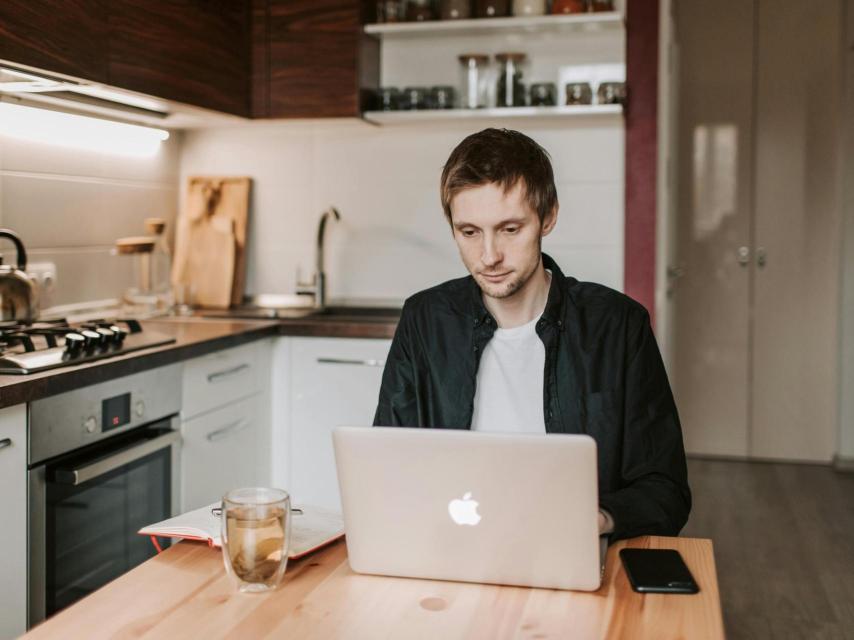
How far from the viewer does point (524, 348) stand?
1.81 metres

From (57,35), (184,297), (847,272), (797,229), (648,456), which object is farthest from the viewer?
(797,229)

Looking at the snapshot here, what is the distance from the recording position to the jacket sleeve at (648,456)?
1485mm

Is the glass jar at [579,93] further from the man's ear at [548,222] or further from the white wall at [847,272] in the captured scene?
the white wall at [847,272]

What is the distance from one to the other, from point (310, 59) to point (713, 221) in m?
2.68

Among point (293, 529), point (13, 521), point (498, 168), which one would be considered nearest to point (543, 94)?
point (498, 168)

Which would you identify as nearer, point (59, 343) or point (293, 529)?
point (293, 529)

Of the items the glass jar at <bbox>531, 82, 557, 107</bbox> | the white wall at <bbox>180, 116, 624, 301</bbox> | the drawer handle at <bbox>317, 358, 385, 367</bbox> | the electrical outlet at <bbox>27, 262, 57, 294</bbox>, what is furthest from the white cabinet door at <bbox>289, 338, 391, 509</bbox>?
the glass jar at <bbox>531, 82, 557, 107</bbox>

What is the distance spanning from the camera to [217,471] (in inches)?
122

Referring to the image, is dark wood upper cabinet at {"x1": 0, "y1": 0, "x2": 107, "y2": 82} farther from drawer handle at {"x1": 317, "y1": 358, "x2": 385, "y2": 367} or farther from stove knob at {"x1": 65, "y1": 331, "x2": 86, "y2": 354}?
drawer handle at {"x1": 317, "y1": 358, "x2": 385, "y2": 367}

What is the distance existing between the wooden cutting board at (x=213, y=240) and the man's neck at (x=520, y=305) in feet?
7.21

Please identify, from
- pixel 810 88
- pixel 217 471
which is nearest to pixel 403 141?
pixel 217 471

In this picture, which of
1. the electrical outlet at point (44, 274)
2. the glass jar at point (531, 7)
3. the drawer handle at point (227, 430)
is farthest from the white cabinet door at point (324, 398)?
the glass jar at point (531, 7)

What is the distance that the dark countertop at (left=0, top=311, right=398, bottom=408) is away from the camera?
2.12 metres

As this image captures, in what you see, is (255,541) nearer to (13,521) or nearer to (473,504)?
(473,504)
